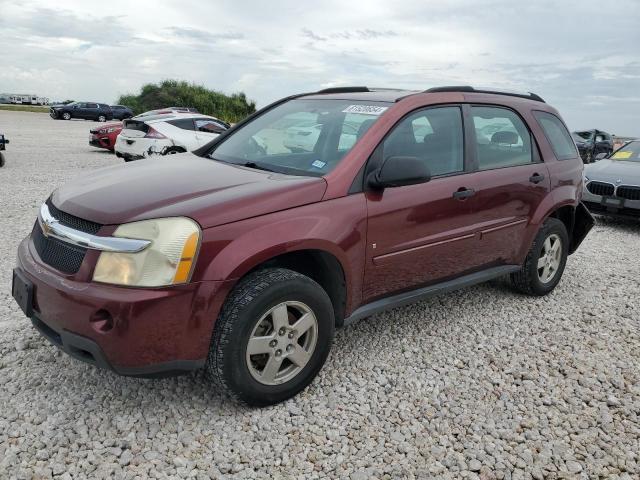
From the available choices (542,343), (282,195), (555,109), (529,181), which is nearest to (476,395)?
(542,343)

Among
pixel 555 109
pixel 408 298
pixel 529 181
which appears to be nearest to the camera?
pixel 408 298

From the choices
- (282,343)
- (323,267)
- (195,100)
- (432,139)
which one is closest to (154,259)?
(282,343)

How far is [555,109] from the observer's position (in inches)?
202

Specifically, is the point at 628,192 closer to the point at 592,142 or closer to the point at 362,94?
the point at 362,94

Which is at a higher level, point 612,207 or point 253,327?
→ point 612,207

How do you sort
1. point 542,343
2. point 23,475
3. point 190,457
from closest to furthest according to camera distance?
1. point 23,475
2. point 190,457
3. point 542,343

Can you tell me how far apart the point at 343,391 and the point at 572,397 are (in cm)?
136

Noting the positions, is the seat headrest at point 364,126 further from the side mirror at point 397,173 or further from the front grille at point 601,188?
the front grille at point 601,188

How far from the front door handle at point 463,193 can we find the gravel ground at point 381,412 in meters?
1.03

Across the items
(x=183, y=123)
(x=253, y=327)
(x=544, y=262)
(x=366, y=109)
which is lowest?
(x=253, y=327)

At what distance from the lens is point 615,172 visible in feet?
29.2

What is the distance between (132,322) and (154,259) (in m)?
0.30

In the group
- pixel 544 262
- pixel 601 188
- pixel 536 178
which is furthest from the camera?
pixel 601 188

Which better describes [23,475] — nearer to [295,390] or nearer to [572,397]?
[295,390]
